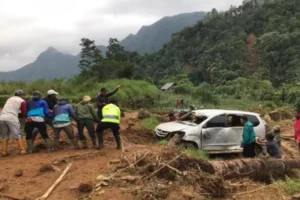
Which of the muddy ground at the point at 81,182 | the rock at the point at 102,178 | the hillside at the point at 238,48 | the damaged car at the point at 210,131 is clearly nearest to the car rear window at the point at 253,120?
the damaged car at the point at 210,131

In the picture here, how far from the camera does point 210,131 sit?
11141 millimetres

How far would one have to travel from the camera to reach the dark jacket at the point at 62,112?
32.3 ft

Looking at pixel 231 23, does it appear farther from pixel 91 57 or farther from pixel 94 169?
pixel 94 169

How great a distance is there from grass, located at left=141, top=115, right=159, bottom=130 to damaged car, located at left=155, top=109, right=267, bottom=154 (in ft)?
11.7

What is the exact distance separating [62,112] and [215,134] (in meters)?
4.44

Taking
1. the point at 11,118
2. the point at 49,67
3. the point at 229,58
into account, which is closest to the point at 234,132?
the point at 11,118

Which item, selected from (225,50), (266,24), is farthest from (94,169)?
(266,24)

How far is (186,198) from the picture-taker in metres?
6.43

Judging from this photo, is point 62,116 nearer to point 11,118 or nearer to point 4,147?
point 11,118

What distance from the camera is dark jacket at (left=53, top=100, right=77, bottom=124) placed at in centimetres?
984

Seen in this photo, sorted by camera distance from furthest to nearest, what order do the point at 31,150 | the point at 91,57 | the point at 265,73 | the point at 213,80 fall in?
the point at 213,80, the point at 265,73, the point at 91,57, the point at 31,150

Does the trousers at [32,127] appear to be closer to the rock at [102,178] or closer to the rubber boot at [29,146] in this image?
the rubber boot at [29,146]

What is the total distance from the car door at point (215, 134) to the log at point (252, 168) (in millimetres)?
2154

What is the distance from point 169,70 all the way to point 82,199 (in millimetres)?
66705
